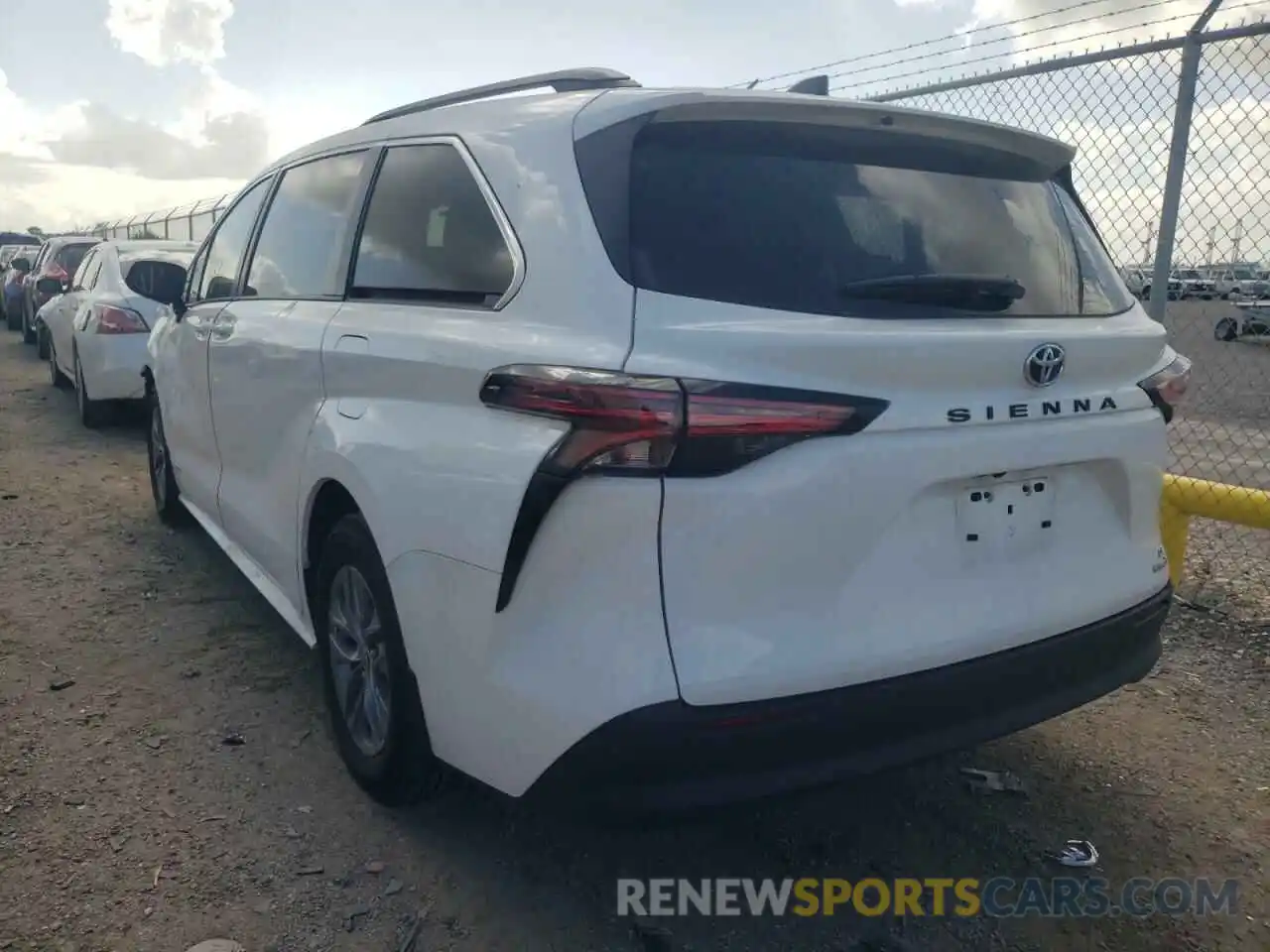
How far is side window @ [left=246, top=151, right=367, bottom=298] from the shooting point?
3361 millimetres

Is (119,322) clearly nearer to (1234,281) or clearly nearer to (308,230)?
(308,230)

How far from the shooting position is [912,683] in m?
2.22

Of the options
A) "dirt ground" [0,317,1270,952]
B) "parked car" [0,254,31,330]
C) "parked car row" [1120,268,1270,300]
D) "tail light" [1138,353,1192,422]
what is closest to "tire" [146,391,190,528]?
"dirt ground" [0,317,1270,952]

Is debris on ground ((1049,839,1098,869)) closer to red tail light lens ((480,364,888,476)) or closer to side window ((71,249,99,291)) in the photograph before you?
red tail light lens ((480,364,888,476))

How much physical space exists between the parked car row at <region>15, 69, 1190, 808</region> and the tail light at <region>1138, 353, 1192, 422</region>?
1cm

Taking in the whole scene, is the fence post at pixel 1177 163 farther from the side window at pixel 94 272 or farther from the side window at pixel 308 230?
the side window at pixel 94 272

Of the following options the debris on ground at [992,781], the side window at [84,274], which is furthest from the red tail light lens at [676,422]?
the side window at [84,274]

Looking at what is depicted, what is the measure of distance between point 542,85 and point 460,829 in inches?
80.8

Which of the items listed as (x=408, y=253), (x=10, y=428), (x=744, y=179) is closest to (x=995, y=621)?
(x=744, y=179)

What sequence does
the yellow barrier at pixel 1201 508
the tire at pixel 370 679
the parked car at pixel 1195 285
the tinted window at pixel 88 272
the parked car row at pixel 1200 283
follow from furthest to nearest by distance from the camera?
the tinted window at pixel 88 272, the parked car at pixel 1195 285, the parked car row at pixel 1200 283, the yellow barrier at pixel 1201 508, the tire at pixel 370 679

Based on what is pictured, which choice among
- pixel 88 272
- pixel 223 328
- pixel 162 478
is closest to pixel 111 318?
pixel 88 272

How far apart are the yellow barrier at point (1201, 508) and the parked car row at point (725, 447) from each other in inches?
68.5

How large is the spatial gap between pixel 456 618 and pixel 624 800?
562mm

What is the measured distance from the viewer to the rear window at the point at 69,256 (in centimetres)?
1477
